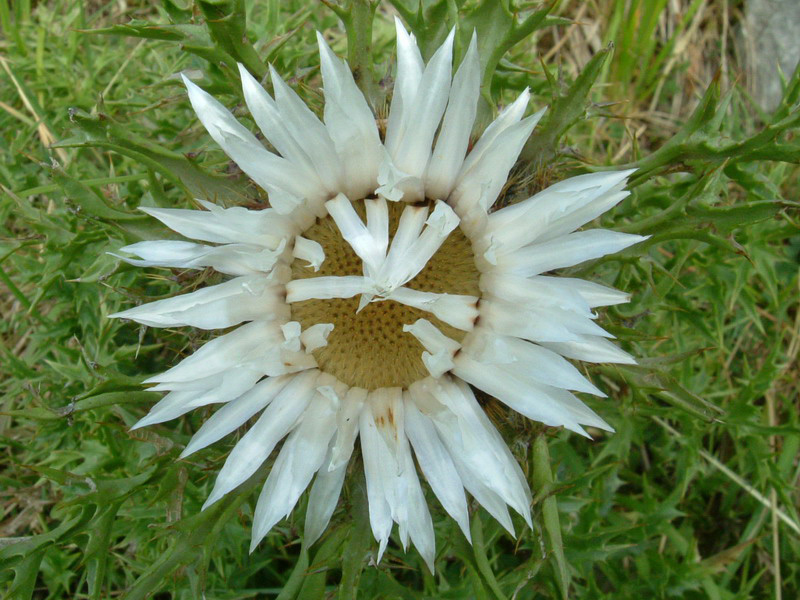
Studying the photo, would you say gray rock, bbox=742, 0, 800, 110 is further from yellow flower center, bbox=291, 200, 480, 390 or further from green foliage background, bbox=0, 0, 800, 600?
yellow flower center, bbox=291, 200, 480, 390

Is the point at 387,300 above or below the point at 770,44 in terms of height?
above

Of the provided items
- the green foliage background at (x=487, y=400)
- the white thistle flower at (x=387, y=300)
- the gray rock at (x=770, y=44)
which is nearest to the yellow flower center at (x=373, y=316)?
the white thistle flower at (x=387, y=300)

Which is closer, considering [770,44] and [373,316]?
[373,316]

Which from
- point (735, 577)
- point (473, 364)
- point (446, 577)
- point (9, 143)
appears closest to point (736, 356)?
point (735, 577)

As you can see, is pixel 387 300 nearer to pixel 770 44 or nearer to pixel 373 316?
pixel 373 316

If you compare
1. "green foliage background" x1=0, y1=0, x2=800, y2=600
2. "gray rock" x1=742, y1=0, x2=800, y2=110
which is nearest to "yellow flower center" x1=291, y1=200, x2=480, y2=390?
"green foliage background" x1=0, y1=0, x2=800, y2=600

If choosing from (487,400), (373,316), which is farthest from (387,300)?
(487,400)
